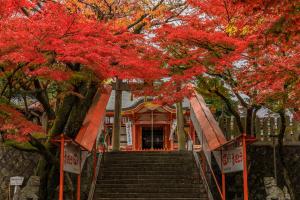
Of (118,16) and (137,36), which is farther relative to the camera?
(118,16)

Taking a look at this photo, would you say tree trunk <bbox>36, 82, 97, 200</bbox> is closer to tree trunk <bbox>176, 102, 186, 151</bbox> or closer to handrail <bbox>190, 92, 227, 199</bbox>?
handrail <bbox>190, 92, 227, 199</bbox>

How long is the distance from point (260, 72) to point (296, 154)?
5.48 metres

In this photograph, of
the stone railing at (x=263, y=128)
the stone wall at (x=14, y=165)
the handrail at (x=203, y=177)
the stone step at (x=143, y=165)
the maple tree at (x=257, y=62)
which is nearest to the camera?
the maple tree at (x=257, y=62)

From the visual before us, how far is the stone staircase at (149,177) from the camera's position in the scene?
12.0 meters

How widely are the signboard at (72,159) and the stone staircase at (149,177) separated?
2.93 meters

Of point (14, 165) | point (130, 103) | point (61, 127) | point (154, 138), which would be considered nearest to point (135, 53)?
point (61, 127)

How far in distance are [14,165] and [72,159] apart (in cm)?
756

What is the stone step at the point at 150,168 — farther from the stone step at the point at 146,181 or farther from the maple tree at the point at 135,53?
the maple tree at the point at 135,53

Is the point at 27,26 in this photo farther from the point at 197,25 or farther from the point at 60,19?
the point at 197,25

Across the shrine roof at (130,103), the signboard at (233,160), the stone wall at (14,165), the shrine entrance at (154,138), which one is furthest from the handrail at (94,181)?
the shrine entrance at (154,138)

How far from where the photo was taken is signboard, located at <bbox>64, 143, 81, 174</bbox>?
Answer: 27.6 feet

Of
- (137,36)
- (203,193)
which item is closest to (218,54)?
(137,36)

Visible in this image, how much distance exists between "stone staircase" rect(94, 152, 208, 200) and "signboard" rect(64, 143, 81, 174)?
2.93 metres

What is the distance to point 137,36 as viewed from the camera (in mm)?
11750
